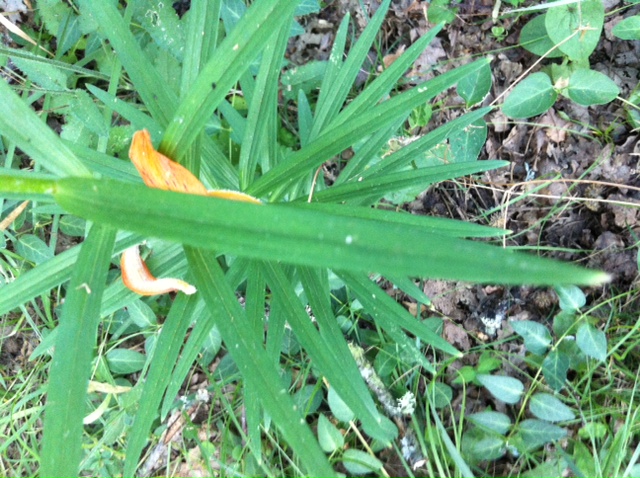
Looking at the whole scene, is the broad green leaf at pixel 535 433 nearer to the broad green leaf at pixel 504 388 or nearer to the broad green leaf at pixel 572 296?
the broad green leaf at pixel 504 388

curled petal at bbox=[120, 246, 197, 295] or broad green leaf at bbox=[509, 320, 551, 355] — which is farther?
broad green leaf at bbox=[509, 320, 551, 355]

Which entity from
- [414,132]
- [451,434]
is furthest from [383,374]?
[414,132]

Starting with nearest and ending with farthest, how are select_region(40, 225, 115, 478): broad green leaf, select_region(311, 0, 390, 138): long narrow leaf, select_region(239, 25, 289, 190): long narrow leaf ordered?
select_region(40, 225, 115, 478): broad green leaf → select_region(239, 25, 289, 190): long narrow leaf → select_region(311, 0, 390, 138): long narrow leaf

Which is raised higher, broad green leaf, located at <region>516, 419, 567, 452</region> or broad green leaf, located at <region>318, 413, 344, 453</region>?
broad green leaf, located at <region>318, 413, 344, 453</region>

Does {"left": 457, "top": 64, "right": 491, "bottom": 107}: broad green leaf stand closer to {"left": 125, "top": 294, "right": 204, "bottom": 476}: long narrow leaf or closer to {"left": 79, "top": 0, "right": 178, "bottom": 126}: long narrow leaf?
{"left": 79, "top": 0, "right": 178, "bottom": 126}: long narrow leaf

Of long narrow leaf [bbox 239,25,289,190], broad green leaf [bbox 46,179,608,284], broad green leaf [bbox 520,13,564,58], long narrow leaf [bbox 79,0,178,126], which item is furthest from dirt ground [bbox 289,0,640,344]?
broad green leaf [bbox 46,179,608,284]

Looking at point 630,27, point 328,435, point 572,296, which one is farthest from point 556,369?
point 630,27
